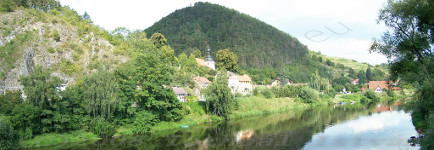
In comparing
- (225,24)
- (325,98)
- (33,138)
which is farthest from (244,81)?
(225,24)

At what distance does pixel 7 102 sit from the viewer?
2362cm

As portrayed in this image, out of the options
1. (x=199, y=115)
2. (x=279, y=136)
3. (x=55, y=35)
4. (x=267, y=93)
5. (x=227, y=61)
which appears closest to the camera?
(x=279, y=136)

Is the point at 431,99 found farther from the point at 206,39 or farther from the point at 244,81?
the point at 206,39

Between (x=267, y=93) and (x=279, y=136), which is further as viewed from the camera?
(x=267, y=93)

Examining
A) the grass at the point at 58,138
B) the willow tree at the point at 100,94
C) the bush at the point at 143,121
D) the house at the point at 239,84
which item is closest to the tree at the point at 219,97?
the bush at the point at 143,121

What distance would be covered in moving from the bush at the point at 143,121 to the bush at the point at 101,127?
268cm

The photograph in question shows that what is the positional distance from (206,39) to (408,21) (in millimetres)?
97963

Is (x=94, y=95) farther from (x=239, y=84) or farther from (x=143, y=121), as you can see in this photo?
(x=239, y=84)

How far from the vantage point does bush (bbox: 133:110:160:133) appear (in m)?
30.0

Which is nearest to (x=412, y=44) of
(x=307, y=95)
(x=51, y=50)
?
(x=51, y=50)

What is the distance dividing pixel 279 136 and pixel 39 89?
2243cm

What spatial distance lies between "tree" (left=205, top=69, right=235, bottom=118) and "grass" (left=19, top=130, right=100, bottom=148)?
1522 cm

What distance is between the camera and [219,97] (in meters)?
37.3

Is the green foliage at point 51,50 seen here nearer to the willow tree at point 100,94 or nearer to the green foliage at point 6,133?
the willow tree at point 100,94
